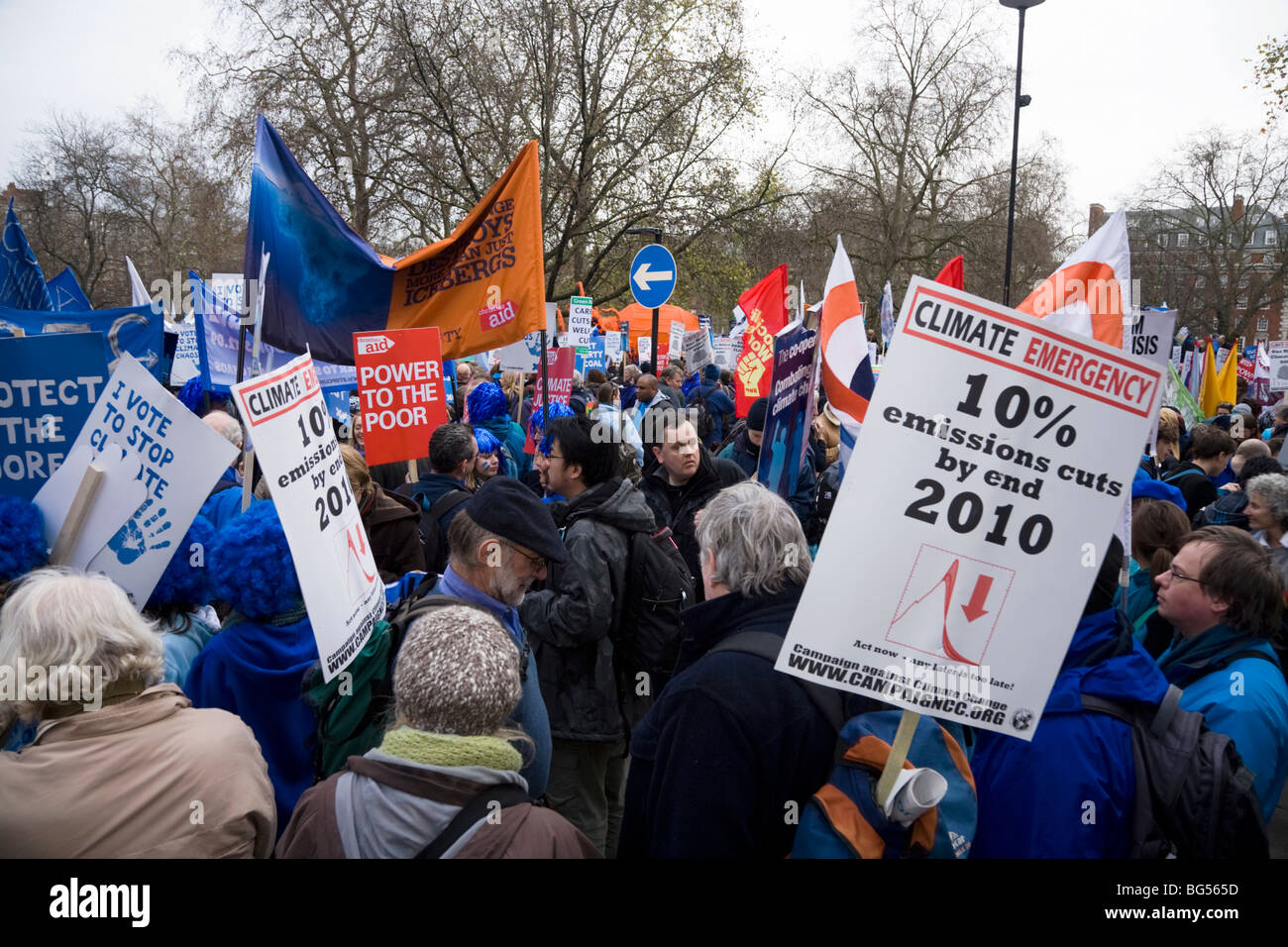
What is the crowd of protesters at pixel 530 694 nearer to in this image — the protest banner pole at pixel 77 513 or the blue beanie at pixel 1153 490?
the protest banner pole at pixel 77 513

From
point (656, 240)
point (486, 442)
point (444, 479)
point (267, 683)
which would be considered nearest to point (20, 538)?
point (267, 683)

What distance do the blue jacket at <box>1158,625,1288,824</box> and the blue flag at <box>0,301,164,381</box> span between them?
5841 mm

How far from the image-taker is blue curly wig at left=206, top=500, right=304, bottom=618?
282cm

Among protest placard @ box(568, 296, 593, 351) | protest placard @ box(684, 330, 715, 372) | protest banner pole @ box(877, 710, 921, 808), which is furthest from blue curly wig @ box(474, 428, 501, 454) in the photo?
protest placard @ box(684, 330, 715, 372)

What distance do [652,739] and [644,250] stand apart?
26.2 ft

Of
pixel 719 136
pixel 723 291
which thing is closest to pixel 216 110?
pixel 719 136

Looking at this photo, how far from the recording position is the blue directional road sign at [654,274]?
32.1ft

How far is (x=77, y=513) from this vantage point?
117 inches

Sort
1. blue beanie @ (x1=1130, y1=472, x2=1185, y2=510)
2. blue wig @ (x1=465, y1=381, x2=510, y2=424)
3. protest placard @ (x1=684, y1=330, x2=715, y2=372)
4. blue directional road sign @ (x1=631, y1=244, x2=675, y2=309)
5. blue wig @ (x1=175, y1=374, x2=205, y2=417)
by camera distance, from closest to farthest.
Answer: blue beanie @ (x1=1130, y1=472, x2=1185, y2=510) → blue wig @ (x1=175, y1=374, x2=205, y2=417) → blue wig @ (x1=465, y1=381, x2=510, y2=424) → blue directional road sign @ (x1=631, y1=244, x2=675, y2=309) → protest placard @ (x1=684, y1=330, x2=715, y2=372)

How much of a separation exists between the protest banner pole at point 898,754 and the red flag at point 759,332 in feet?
24.3

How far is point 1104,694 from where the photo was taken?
7.91 feet

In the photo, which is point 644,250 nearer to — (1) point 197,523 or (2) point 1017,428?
(1) point 197,523

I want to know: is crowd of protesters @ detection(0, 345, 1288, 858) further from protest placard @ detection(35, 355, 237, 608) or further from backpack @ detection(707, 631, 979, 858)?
protest placard @ detection(35, 355, 237, 608)

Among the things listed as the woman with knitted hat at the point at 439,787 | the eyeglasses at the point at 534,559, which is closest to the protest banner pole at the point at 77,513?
the eyeglasses at the point at 534,559
